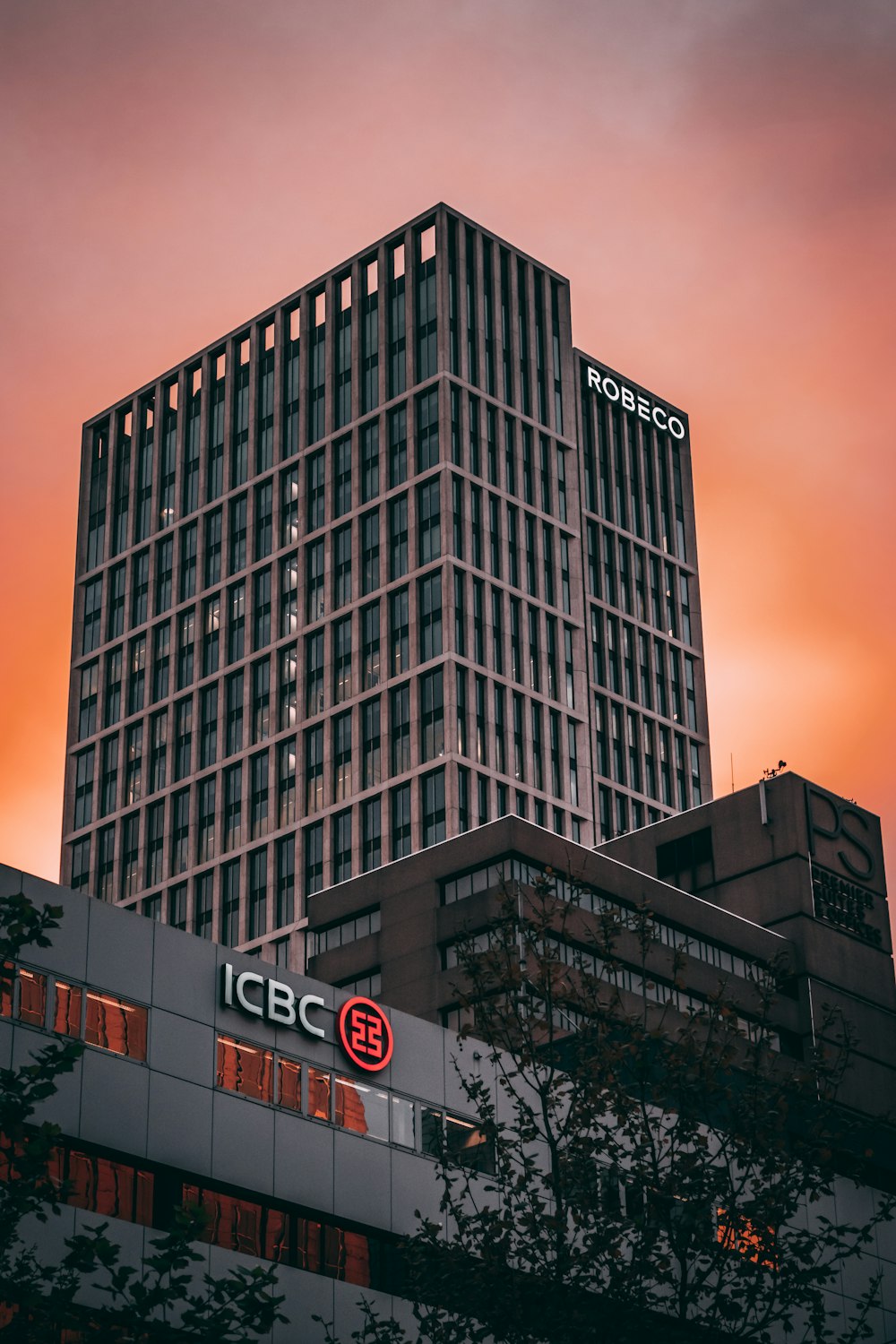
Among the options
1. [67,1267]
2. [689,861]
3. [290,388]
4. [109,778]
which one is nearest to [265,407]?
[290,388]

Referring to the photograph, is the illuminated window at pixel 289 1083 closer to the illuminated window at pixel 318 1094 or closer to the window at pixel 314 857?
the illuminated window at pixel 318 1094

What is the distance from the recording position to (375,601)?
150625 millimetres

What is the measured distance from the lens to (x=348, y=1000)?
60.7m

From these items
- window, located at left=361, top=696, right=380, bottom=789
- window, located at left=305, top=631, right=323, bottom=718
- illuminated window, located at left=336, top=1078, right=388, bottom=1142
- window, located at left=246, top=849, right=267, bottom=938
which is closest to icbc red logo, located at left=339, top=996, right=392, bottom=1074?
illuminated window, located at left=336, top=1078, right=388, bottom=1142

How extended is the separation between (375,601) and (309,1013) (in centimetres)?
9234

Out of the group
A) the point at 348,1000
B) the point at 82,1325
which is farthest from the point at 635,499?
the point at 82,1325

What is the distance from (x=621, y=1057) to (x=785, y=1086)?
3.37 metres

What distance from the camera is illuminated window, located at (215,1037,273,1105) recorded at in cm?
5600

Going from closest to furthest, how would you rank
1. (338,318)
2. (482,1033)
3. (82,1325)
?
(82,1325) → (482,1033) → (338,318)

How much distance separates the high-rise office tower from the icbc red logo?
75967mm

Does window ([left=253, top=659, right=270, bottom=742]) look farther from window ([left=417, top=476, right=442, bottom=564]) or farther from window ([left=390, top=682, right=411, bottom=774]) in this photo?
window ([left=417, top=476, right=442, bottom=564])

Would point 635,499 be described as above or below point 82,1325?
above

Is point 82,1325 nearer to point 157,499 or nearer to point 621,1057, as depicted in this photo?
point 621,1057

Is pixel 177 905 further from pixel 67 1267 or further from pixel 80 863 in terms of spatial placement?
pixel 67 1267
